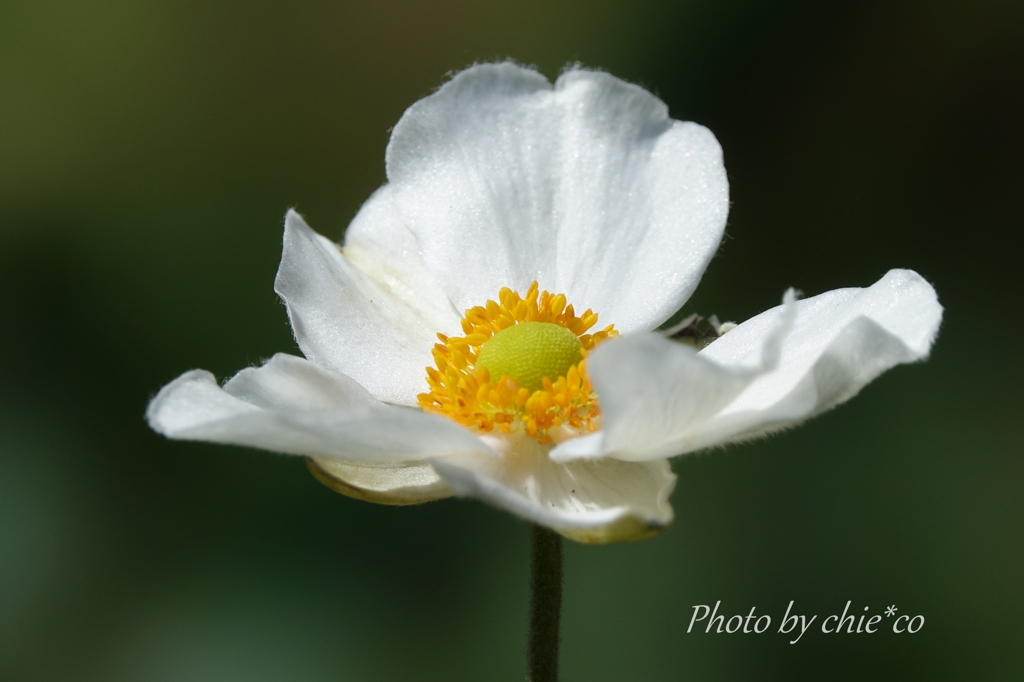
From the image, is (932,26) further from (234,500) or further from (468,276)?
(234,500)

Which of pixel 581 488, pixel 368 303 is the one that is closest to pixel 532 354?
pixel 581 488

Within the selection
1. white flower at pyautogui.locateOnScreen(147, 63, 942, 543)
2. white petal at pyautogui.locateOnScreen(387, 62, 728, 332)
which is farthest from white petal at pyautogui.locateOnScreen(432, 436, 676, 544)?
white petal at pyautogui.locateOnScreen(387, 62, 728, 332)

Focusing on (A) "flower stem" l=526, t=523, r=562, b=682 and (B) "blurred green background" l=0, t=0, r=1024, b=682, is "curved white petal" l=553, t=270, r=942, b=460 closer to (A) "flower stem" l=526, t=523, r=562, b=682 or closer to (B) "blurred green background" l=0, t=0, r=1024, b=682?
(A) "flower stem" l=526, t=523, r=562, b=682

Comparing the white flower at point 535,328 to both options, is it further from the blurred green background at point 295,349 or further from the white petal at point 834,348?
the blurred green background at point 295,349

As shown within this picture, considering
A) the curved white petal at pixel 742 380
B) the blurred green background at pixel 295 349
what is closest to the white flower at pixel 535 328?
the curved white petal at pixel 742 380

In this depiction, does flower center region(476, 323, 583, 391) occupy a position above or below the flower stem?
above

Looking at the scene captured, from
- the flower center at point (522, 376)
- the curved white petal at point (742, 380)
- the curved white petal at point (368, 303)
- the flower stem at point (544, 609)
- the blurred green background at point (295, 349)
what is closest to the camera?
the curved white petal at point (742, 380)
